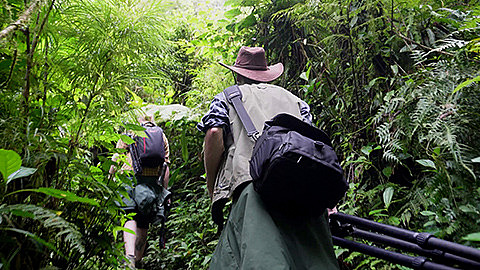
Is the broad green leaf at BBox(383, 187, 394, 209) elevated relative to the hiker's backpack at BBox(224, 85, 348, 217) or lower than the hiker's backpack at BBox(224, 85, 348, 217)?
lower

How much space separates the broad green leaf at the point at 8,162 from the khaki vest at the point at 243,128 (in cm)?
139

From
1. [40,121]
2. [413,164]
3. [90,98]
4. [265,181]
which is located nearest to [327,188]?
[265,181]

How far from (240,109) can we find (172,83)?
0.60 m

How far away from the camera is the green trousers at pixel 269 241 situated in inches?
72.0

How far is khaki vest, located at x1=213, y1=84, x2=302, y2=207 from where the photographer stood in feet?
7.67

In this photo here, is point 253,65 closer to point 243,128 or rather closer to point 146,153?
point 243,128

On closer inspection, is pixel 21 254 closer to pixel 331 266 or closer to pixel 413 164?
pixel 331 266

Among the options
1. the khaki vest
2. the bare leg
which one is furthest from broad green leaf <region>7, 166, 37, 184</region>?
the bare leg

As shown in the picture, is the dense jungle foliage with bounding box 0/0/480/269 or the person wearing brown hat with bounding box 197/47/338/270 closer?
the dense jungle foliage with bounding box 0/0/480/269

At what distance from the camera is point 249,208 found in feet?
6.62

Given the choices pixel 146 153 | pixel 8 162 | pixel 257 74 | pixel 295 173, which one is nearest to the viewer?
pixel 8 162

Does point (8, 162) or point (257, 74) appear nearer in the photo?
point (8, 162)

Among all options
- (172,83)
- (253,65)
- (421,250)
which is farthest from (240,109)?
(421,250)

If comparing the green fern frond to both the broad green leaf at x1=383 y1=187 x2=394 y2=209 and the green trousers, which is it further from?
the broad green leaf at x1=383 y1=187 x2=394 y2=209
